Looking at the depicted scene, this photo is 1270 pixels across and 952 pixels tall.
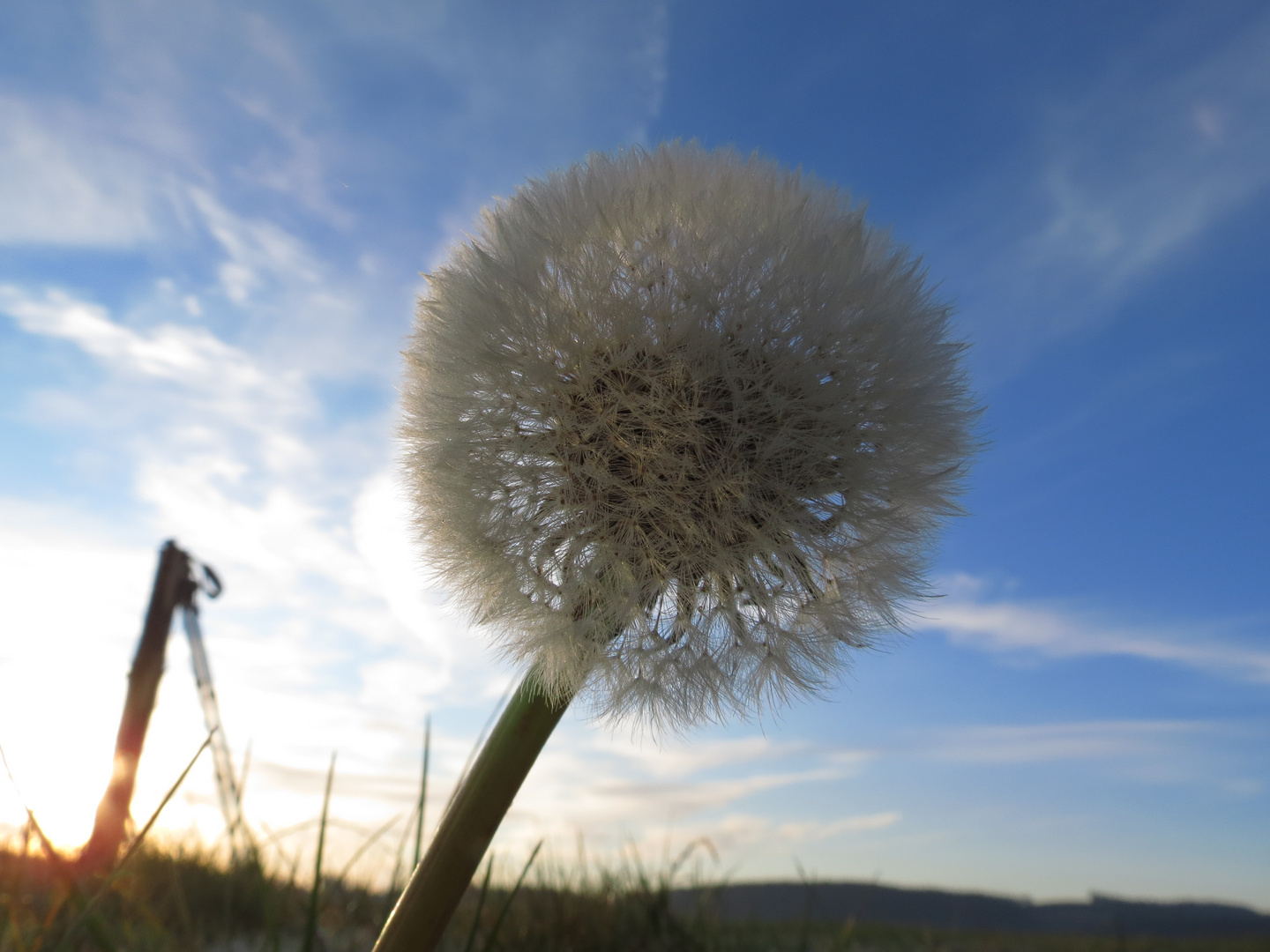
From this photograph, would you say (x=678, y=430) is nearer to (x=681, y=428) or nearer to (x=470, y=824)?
(x=681, y=428)

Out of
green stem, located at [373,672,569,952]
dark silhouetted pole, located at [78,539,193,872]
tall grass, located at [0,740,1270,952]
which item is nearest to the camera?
green stem, located at [373,672,569,952]

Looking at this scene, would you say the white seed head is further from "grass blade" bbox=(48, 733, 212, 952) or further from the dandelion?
"grass blade" bbox=(48, 733, 212, 952)

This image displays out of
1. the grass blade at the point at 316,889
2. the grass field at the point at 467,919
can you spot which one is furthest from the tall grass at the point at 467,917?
the grass blade at the point at 316,889

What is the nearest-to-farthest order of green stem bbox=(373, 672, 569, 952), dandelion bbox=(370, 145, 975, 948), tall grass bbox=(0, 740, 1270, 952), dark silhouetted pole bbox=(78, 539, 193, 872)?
green stem bbox=(373, 672, 569, 952) < dandelion bbox=(370, 145, 975, 948) < tall grass bbox=(0, 740, 1270, 952) < dark silhouetted pole bbox=(78, 539, 193, 872)

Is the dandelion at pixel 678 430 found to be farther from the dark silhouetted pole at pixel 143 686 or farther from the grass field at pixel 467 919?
the dark silhouetted pole at pixel 143 686

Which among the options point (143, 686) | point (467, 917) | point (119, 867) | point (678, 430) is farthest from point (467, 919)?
point (678, 430)

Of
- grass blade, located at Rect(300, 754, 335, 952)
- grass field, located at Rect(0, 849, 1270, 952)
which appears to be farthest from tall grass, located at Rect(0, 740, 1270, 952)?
grass blade, located at Rect(300, 754, 335, 952)

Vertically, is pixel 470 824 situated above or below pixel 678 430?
below
